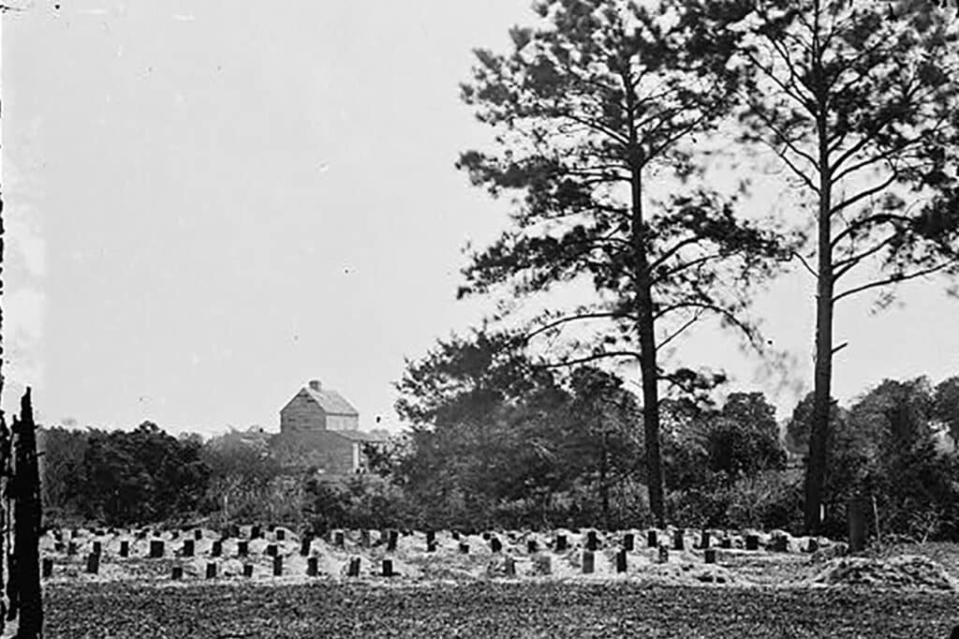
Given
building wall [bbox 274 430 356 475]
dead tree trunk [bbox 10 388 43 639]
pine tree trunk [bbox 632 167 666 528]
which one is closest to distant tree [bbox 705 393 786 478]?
pine tree trunk [bbox 632 167 666 528]

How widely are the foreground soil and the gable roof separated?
690 inches

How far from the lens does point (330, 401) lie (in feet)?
94.7

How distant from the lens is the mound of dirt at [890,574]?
10352mm

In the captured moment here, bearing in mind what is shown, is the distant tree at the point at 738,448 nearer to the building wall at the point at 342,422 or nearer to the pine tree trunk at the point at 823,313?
the pine tree trunk at the point at 823,313

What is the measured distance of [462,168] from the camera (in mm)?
19484

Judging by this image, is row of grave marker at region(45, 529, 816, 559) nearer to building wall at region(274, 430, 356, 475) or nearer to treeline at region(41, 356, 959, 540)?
treeline at region(41, 356, 959, 540)

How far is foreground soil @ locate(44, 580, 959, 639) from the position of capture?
7.64 metres

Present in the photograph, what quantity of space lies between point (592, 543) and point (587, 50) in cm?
824

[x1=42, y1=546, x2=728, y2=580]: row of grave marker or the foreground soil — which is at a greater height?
[x1=42, y1=546, x2=728, y2=580]: row of grave marker

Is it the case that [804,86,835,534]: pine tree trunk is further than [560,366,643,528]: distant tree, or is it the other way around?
[560,366,643,528]: distant tree

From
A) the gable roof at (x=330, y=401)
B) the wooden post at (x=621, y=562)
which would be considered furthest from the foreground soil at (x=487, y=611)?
the gable roof at (x=330, y=401)

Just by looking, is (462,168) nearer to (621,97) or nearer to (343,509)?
(621,97)

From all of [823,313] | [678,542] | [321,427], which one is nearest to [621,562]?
[678,542]

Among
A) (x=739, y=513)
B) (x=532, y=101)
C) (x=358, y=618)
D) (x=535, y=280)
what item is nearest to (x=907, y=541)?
(x=739, y=513)
